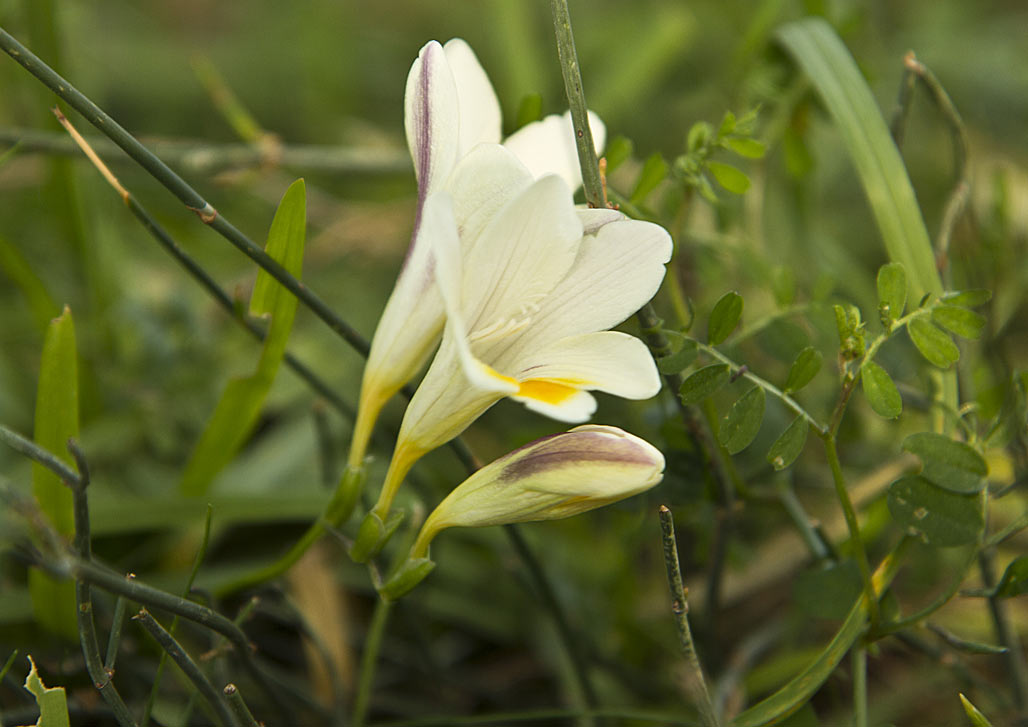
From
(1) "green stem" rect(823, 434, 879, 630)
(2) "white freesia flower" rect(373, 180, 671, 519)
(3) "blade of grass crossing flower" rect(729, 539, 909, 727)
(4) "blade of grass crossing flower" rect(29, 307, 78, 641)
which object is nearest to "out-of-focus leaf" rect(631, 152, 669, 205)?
(2) "white freesia flower" rect(373, 180, 671, 519)

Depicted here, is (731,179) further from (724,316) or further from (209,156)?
(209,156)

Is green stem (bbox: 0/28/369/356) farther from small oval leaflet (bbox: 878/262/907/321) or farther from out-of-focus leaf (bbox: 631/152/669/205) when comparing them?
small oval leaflet (bbox: 878/262/907/321)

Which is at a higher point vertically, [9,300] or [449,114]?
[449,114]

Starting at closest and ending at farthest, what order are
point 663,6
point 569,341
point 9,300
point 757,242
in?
point 569,341, point 757,242, point 9,300, point 663,6

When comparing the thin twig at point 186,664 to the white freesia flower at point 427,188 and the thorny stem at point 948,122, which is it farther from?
the thorny stem at point 948,122

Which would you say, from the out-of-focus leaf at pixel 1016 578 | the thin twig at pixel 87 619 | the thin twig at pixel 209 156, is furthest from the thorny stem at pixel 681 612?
the thin twig at pixel 209 156

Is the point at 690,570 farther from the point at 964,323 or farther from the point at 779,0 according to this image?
the point at 779,0

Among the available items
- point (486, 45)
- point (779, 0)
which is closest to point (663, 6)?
Answer: point (486, 45)

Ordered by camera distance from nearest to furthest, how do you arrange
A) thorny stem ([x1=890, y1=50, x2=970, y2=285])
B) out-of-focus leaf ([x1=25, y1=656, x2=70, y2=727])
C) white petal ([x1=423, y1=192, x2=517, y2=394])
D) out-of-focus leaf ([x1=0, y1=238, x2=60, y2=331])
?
white petal ([x1=423, y1=192, x2=517, y2=394]), out-of-focus leaf ([x1=25, y1=656, x2=70, y2=727]), thorny stem ([x1=890, y1=50, x2=970, y2=285]), out-of-focus leaf ([x1=0, y1=238, x2=60, y2=331])
